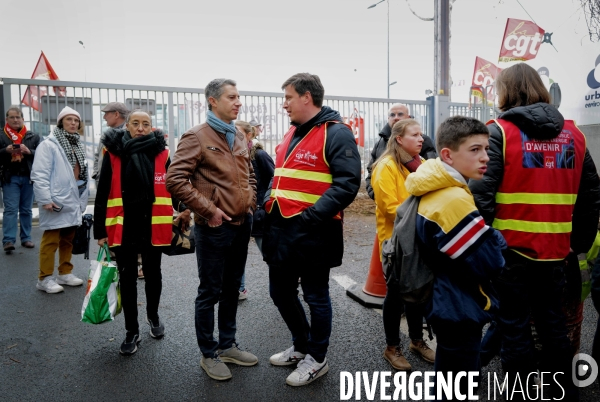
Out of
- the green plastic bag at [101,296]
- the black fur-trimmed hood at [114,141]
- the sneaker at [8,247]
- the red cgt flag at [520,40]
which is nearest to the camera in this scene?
the green plastic bag at [101,296]

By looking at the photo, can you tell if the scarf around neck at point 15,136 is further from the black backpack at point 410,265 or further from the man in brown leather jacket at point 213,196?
the black backpack at point 410,265

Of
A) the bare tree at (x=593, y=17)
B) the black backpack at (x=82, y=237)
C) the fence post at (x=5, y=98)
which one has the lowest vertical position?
the black backpack at (x=82, y=237)

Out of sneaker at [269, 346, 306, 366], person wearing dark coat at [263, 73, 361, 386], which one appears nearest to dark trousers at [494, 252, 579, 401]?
person wearing dark coat at [263, 73, 361, 386]

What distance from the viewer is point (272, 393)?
3148 mm

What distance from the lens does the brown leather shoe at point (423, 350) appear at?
356 cm

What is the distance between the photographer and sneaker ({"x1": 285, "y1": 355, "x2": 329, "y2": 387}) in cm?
323

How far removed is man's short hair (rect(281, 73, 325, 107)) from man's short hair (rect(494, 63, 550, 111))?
1.17 meters

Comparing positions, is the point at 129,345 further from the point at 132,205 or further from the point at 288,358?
the point at 288,358

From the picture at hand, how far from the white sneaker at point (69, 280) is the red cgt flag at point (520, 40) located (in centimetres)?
853

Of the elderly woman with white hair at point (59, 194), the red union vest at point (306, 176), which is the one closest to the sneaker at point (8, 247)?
the elderly woman with white hair at point (59, 194)

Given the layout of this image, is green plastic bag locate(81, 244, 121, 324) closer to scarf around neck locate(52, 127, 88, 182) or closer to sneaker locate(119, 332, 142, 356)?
sneaker locate(119, 332, 142, 356)

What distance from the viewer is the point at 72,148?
5.54m

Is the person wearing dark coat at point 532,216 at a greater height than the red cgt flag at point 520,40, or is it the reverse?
the red cgt flag at point 520,40

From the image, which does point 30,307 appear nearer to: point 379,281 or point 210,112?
point 210,112
